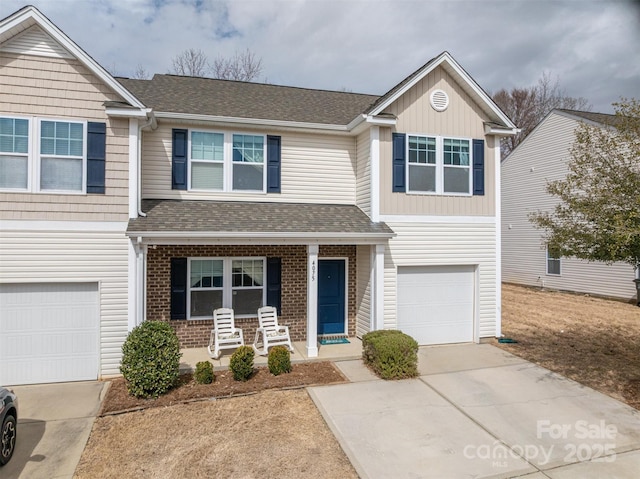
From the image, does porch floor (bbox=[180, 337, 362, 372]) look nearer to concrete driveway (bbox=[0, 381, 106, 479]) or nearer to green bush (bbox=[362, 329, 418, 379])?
green bush (bbox=[362, 329, 418, 379])

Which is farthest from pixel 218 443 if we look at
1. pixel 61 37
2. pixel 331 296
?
pixel 61 37

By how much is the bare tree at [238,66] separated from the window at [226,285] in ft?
59.7

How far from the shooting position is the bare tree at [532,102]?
30.8m

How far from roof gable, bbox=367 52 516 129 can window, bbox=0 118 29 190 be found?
7.28m

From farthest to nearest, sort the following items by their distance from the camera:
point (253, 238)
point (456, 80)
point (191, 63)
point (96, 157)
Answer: point (191, 63) → point (456, 80) → point (253, 238) → point (96, 157)

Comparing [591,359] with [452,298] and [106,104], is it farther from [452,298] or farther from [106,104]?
[106,104]

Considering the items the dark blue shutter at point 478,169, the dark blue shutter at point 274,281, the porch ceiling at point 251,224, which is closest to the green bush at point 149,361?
the porch ceiling at point 251,224

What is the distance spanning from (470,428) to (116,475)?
4763 millimetres

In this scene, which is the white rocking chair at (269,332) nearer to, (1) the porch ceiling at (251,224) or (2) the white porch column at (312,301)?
(2) the white porch column at (312,301)

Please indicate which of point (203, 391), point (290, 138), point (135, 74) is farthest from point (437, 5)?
point (135, 74)

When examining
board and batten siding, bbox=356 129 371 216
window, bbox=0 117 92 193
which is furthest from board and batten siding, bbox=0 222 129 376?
board and batten siding, bbox=356 129 371 216

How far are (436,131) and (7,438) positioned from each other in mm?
10211

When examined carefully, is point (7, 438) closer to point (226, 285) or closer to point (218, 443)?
point (218, 443)

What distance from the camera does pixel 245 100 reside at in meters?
11.2
